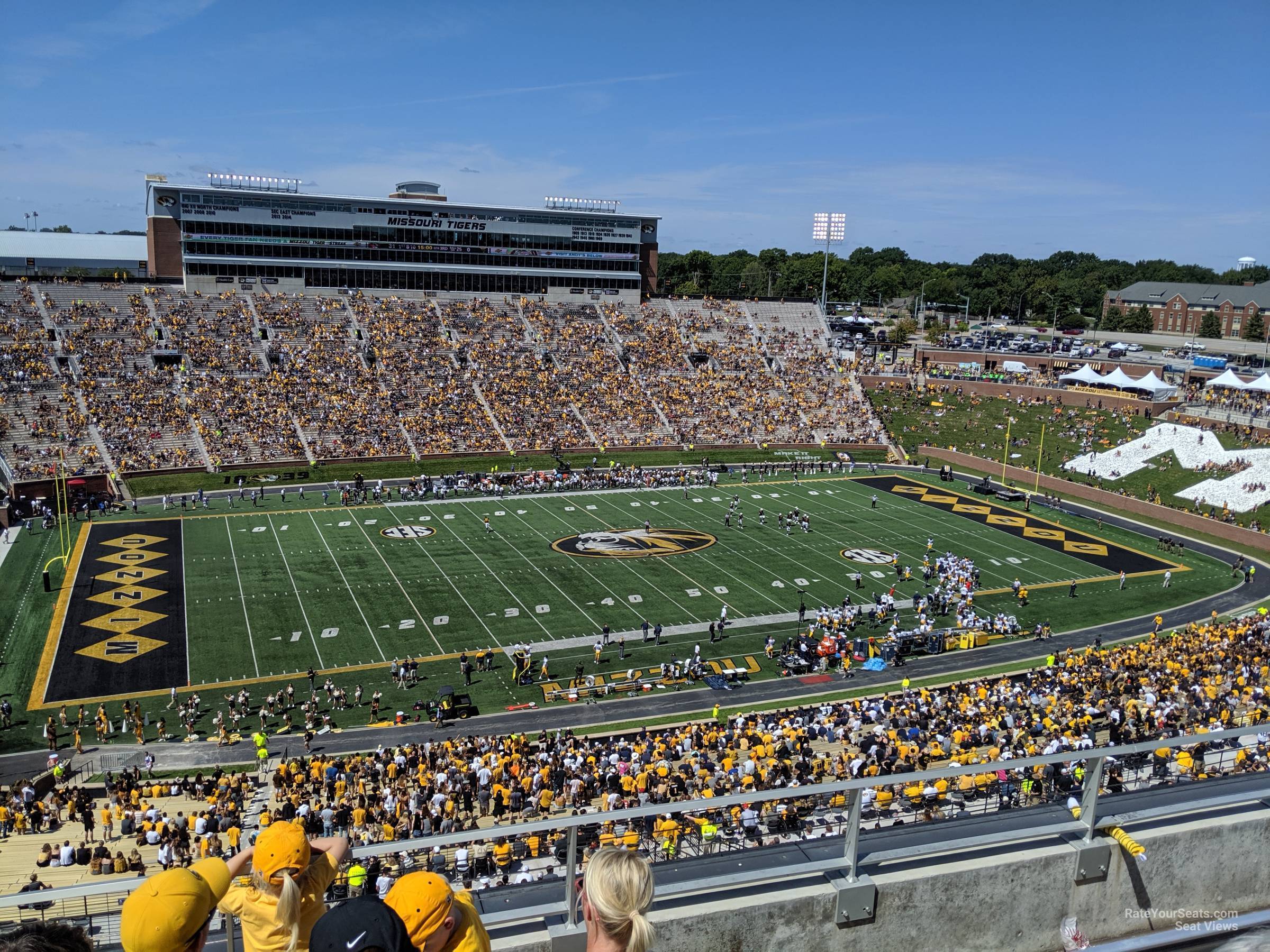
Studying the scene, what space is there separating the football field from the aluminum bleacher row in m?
8.03

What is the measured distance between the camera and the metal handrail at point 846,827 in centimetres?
407

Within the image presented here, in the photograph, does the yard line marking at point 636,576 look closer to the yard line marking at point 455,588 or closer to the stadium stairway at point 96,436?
the yard line marking at point 455,588

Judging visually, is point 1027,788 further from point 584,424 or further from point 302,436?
point 584,424

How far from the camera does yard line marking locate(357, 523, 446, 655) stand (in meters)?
31.3

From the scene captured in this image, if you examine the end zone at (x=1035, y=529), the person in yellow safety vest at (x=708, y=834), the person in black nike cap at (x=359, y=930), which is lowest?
the end zone at (x=1035, y=529)

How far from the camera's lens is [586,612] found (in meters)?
33.8

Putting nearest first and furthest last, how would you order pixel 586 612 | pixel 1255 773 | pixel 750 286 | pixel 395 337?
pixel 1255 773 < pixel 586 612 < pixel 395 337 < pixel 750 286

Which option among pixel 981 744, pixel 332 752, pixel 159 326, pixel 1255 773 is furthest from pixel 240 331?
pixel 1255 773

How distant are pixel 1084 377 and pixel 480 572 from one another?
52545 millimetres

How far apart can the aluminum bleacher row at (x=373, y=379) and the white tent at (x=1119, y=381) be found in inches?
691

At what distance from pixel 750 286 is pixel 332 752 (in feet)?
448

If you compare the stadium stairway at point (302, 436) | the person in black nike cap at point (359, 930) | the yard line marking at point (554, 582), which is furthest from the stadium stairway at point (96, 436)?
the person in black nike cap at point (359, 930)

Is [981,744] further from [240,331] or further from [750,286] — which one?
[750,286]

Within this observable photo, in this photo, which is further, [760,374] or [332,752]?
[760,374]
